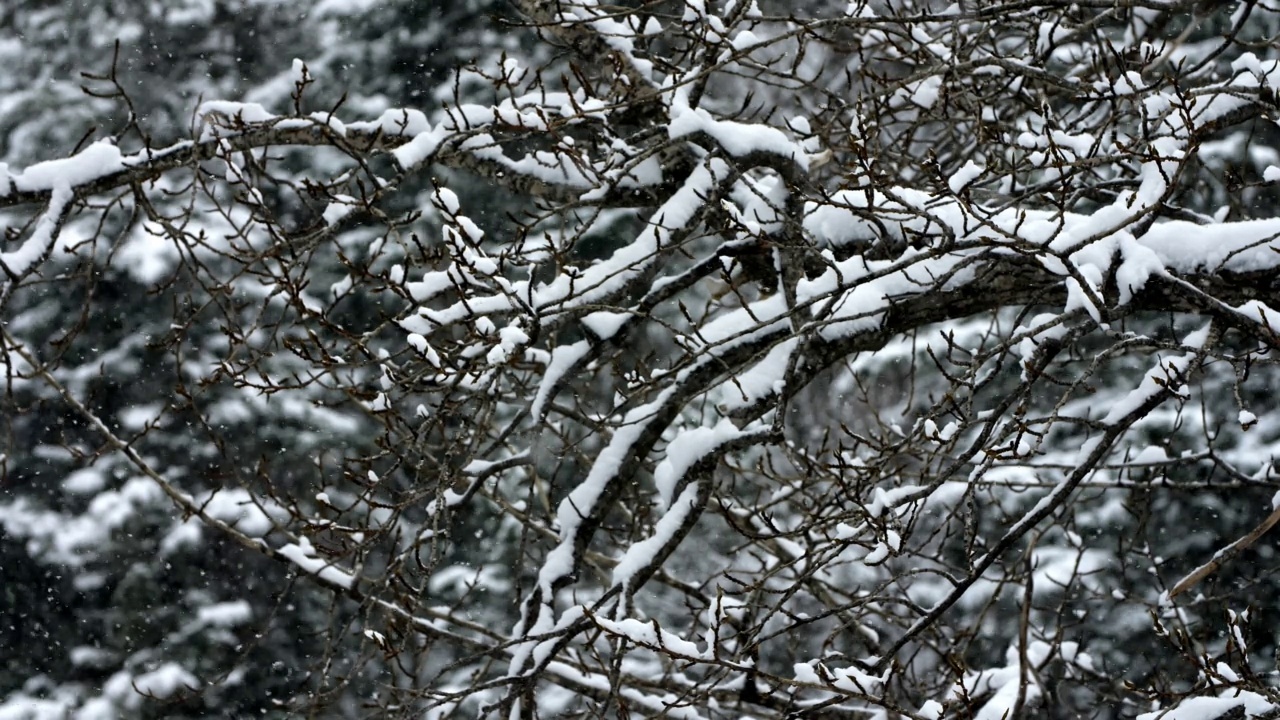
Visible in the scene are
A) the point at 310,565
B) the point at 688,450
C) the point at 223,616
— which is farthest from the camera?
the point at 223,616

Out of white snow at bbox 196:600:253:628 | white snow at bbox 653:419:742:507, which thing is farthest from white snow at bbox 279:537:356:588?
white snow at bbox 196:600:253:628

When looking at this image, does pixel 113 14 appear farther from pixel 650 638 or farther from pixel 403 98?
pixel 650 638

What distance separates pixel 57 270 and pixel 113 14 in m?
2.96

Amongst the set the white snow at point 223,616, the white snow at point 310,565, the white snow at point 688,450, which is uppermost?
the white snow at point 223,616

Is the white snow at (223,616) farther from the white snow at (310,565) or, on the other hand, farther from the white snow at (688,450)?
the white snow at (688,450)

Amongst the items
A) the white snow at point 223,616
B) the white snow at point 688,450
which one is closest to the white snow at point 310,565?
the white snow at point 688,450

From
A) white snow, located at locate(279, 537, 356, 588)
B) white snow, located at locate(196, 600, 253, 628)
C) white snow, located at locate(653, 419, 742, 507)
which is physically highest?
white snow, located at locate(196, 600, 253, 628)

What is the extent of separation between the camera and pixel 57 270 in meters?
13.6

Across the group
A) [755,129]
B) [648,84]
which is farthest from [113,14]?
[755,129]

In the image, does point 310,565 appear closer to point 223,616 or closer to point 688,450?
point 688,450

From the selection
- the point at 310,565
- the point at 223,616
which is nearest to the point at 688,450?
the point at 310,565

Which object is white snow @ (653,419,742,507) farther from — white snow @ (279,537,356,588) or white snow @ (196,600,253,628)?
white snow @ (196,600,253,628)

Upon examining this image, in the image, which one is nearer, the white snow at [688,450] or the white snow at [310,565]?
the white snow at [688,450]

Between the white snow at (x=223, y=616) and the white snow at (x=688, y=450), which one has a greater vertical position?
the white snow at (x=223, y=616)
